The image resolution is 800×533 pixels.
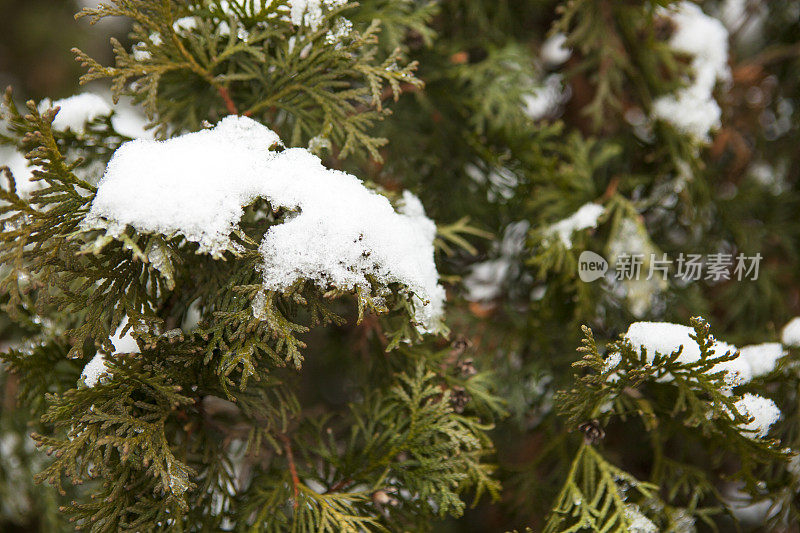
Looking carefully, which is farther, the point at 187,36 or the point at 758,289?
the point at 758,289

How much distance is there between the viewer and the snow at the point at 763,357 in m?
1.30

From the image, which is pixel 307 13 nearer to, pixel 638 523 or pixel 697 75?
pixel 697 75

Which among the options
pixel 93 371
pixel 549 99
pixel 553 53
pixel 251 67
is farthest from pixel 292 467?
pixel 553 53

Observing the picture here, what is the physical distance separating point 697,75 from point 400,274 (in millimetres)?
1273

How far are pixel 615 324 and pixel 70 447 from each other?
1.35 metres

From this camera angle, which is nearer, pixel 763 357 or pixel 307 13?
pixel 307 13

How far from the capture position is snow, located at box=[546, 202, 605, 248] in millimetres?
1479

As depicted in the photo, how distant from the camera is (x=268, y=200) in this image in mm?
1027

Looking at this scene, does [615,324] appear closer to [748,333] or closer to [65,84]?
[748,333]

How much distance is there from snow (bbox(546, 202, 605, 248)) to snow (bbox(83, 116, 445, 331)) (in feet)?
1.82

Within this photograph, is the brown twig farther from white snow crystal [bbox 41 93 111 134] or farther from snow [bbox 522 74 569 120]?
A: snow [bbox 522 74 569 120]

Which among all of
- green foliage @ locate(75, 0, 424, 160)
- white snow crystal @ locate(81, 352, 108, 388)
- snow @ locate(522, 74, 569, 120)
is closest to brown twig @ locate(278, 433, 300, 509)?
white snow crystal @ locate(81, 352, 108, 388)

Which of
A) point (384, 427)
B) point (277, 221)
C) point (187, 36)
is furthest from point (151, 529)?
point (187, 36)

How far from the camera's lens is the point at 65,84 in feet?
10.1
